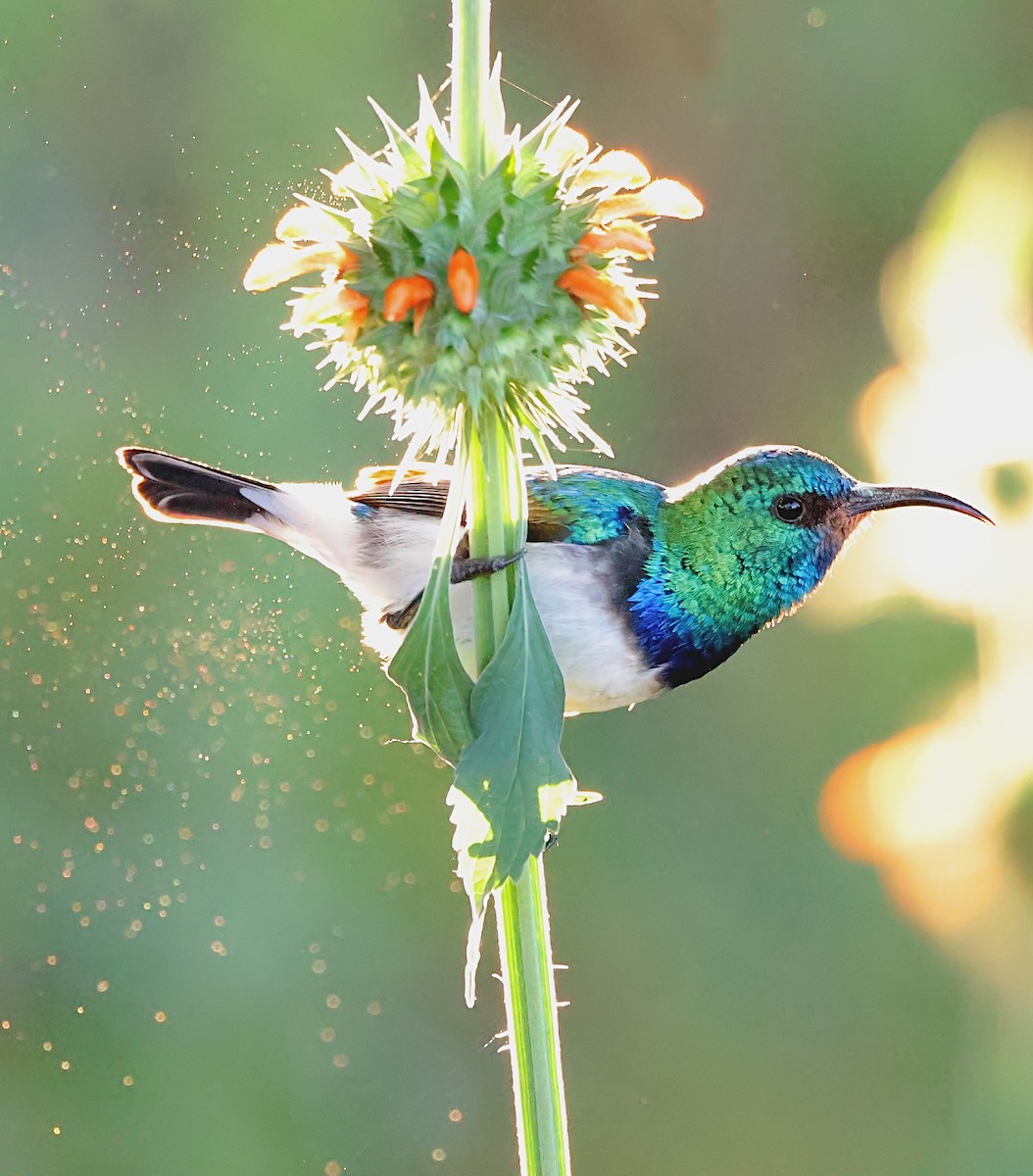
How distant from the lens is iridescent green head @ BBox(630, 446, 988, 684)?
893mm

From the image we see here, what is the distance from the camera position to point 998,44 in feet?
7.98

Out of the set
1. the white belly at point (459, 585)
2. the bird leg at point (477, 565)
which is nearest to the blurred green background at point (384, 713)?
the white belly at point (459, 585)

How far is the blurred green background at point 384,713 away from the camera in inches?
85.0

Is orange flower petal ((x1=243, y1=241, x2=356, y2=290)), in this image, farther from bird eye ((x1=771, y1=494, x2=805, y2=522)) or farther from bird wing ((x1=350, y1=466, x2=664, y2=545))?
bird eye ((x1=771, y1=494, x2=805, y2=522))

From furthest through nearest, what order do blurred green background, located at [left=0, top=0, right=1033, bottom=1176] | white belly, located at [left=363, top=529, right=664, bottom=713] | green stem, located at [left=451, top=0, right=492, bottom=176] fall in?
1. blurred green background, located at [left=0, top=0, right=1033, bottom=1176]
2. white belly, located at [left=363, top=529, right=664, bottom=713]
3. green stem, located at [left=451, top=0, right=492, bottom=176]

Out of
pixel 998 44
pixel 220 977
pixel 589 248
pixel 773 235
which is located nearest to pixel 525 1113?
pixel 589 248

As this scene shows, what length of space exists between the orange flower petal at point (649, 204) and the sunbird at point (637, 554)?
0.30 m

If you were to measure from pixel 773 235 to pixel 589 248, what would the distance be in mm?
1886

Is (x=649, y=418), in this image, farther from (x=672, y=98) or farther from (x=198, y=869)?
(x=198, y=869)

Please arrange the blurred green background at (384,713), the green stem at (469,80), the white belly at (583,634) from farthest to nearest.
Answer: the blurred green background at (384,713) → the white belly at (583,634) → the green stem at (469,80)

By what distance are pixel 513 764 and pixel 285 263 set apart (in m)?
0.24

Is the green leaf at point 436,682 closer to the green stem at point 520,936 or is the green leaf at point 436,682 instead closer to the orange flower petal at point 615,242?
the green stem at point 520,936

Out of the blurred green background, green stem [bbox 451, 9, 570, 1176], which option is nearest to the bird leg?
green stem [bbox 451, 9, 570, 1176]

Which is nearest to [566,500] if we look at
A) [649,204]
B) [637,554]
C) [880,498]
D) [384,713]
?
[637,554]
